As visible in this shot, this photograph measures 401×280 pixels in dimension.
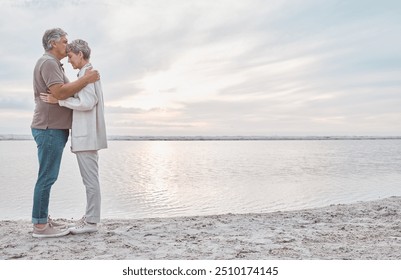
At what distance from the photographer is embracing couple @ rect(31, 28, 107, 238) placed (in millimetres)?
4156

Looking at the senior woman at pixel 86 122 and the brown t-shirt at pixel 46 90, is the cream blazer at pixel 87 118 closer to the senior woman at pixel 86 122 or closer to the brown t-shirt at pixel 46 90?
the senior woman at pixel 86 122

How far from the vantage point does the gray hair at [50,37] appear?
13.9 ft

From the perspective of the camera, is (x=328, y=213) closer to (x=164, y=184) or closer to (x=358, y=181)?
(x=164, y=184)

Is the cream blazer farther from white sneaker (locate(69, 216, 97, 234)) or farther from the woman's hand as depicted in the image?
white sneaker (locate(69, 216, 97, 234))

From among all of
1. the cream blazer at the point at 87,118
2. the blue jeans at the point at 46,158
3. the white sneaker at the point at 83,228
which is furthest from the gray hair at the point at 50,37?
the white sneaker at the point at 83,228

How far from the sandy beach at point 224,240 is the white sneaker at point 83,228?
8 centimetres

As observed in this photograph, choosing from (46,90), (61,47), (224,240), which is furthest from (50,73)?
(224,240)

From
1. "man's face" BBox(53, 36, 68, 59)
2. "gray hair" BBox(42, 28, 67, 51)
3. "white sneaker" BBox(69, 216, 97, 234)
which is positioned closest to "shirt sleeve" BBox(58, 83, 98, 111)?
"man's face" BBox(53, 36, 68, 59)

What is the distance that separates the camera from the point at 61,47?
4277 mm

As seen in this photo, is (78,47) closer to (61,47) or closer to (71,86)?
(61,47)

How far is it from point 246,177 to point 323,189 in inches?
141

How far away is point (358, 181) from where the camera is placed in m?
14.1
